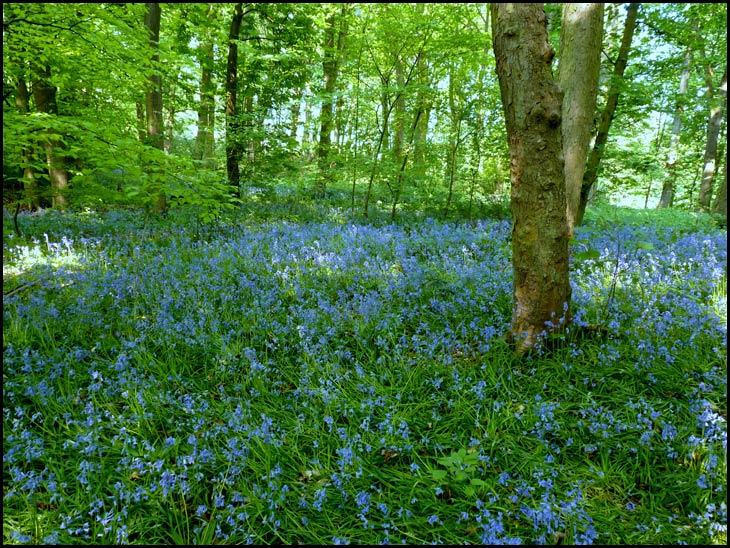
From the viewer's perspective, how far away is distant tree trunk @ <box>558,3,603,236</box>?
5113mm

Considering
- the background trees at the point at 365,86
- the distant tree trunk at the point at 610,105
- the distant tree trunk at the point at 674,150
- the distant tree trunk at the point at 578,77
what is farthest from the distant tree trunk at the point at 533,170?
the distant tree trunk at the point at 674,150

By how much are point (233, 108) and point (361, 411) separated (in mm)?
10383

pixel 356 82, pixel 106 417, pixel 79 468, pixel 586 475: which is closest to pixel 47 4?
pixel 106 417

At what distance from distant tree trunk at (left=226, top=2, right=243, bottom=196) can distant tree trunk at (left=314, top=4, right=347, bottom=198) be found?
7.53ft

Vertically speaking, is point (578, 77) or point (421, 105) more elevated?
point (421, 105)

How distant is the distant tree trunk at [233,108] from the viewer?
1012 centimetres

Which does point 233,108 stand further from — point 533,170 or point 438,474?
point 438,474

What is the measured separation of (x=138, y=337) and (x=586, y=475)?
4.12 meters

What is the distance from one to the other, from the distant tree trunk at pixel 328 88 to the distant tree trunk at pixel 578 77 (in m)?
6.65

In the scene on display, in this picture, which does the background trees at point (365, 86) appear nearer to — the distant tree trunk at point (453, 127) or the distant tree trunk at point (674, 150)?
the distant tree trunk at point (453, 127)

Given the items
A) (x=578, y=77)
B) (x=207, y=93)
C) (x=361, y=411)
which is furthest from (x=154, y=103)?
(x=361, y=411)

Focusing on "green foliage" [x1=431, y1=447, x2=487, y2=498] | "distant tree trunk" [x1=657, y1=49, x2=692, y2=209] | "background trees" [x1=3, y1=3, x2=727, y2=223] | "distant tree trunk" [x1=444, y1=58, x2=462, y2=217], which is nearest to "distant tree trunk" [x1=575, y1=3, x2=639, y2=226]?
"background trees" [x1=3, y1=3, x2=727, y2=223]

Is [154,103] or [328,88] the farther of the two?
[328,88]

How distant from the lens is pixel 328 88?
15.0m
